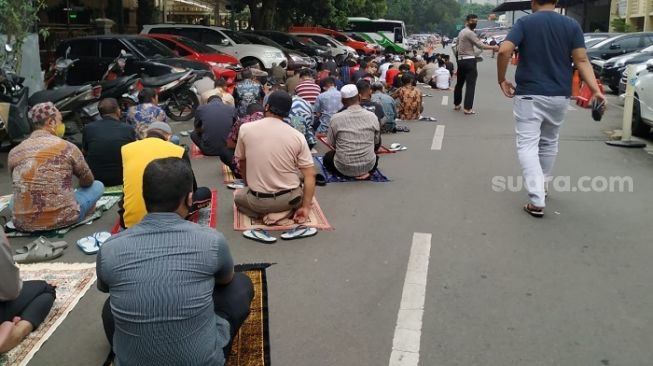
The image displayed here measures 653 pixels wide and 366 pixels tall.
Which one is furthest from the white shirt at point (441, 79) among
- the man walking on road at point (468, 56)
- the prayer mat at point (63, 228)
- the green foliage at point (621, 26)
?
the green foliage at point (621, 26)

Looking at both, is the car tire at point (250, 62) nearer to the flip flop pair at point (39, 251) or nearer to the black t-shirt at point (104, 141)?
the black t-shirt at point (104, 141)

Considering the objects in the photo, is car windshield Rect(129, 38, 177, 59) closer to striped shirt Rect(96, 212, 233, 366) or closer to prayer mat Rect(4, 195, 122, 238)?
prayer mat Rect(4, 195, 122, 238)

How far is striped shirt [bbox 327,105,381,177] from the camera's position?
7176 mm

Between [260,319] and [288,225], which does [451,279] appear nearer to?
[260,319]

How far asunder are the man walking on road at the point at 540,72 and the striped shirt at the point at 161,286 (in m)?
3.90

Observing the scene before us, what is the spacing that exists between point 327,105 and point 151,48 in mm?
6228

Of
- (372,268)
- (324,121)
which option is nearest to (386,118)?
(324,121)

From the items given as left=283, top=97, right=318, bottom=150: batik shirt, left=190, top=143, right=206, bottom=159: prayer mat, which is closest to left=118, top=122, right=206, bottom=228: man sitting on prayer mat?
left=283, top=97, right=318, bottom=150: batik shirt

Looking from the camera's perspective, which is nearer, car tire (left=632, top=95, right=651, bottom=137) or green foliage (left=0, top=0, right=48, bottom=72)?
green foliage (left=0, top=0, right=48, bottom=72)

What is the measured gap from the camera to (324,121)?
1009cm

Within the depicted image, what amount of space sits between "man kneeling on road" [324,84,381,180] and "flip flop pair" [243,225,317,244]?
188cm

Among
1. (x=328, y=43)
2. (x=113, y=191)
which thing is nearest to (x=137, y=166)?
(x=113, y=191)

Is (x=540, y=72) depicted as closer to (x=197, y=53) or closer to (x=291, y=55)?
(x=197, y=53)

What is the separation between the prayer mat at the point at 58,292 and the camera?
Answer: 3.56 metres
